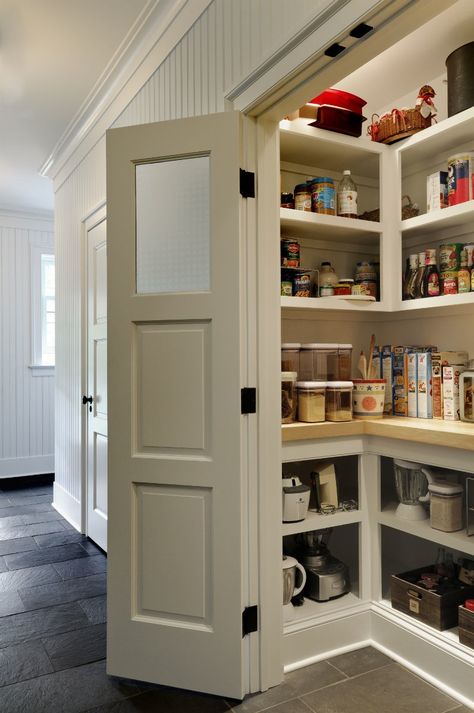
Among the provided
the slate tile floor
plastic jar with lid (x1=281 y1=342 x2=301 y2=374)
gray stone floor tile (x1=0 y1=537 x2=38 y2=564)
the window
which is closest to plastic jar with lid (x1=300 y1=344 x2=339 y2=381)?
plastic jar with lid (x1=281 y1=342 x2=301 y2=374)

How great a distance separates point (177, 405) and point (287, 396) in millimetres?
491

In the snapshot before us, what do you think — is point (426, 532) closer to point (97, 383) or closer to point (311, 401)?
point (311, 401)

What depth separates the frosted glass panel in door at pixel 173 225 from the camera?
6.38 ft

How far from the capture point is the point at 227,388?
188 centimetres

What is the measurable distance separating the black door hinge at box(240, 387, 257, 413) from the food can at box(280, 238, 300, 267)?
64 centimetres

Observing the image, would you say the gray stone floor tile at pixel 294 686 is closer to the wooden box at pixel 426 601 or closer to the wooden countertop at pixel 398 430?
the wooden box at pixel 426 601

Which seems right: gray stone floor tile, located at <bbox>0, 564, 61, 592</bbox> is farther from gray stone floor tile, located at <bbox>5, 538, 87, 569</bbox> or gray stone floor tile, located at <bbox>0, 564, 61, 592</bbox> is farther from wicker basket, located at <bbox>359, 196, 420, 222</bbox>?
wicker basket, located at <bbox>359, 196, 420, 222</bbox>

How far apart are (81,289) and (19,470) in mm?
2439

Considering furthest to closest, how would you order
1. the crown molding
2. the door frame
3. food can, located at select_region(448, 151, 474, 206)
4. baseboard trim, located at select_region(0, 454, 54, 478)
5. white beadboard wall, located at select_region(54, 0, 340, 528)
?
baseboard trim, located at select_region(0, 454, 54, 478) < the door frame < the crown molding < food can, located at select_region(448, 151, 474, 206) < white beadboard wall, located at select_region(54, 0, 340, 528)

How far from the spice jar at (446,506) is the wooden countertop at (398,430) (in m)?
0.18

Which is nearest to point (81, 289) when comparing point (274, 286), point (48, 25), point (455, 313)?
point (48, 25)

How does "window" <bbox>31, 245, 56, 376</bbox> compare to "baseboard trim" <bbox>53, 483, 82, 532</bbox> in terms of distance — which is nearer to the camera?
"baseboard trim" <bbox>53, 483, 82, 532</bbox>

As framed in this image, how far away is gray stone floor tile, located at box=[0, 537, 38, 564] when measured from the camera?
3.48 metres

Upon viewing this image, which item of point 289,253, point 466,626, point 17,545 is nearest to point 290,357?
point 289,253
